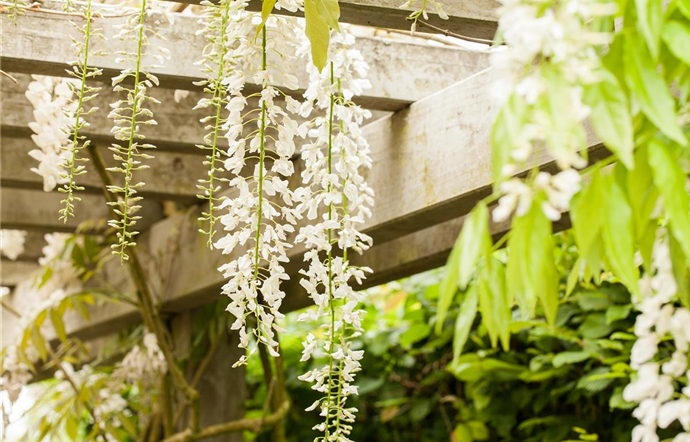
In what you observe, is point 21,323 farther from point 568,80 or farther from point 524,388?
point 568,80

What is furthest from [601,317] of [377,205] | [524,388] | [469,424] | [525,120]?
[525,120]

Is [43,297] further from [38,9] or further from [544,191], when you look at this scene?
[544,191]

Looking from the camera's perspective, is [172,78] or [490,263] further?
[172,78]

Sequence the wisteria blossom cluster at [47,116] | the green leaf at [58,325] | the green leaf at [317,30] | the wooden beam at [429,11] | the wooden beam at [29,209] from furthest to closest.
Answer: the wooden beam at [29,209] < the green leaf at [58,325] < the wisteria blossom cluster at [47,116] < the wooden beam at [429,11] < the green leaf at [317,30]

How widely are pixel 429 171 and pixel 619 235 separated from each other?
1377 mm

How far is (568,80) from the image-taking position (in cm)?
66

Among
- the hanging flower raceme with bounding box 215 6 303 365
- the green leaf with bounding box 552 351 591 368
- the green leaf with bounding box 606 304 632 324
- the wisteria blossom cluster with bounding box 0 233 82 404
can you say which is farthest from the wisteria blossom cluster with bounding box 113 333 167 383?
the hanging flower raceme with bounding box 215 6 303 365

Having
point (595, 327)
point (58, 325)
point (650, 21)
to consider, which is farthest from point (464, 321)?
point (58, 325)

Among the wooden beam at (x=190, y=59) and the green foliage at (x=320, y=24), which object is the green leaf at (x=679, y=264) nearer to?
the green foliage at (x=320, y=24)

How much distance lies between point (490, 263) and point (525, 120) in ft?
0.67

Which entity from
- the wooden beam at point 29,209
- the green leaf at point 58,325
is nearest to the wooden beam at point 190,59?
the green leaf at point 58,325

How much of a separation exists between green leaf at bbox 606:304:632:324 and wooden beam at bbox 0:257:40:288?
8.13 feet

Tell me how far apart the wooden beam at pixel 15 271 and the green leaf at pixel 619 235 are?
3.62 meters

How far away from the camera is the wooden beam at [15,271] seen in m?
4.04
